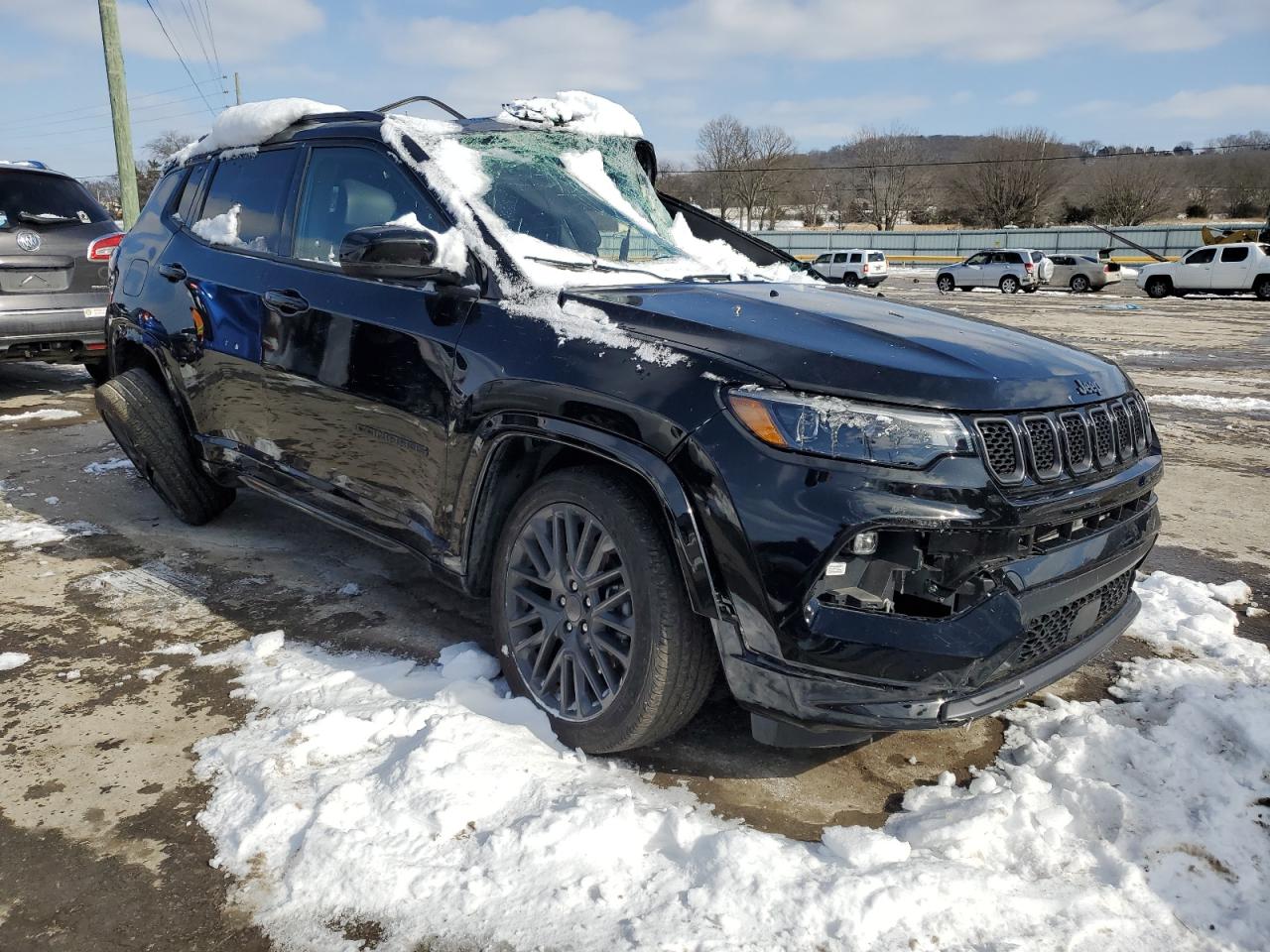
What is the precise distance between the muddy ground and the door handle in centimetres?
120

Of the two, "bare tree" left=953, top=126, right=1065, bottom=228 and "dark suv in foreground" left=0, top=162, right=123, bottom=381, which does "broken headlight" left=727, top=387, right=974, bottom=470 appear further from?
"bare tree" left=953, top=126, right=1065, bottom=228

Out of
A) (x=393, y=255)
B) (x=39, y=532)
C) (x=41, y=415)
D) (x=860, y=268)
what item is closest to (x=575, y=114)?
(x=393, y=255)

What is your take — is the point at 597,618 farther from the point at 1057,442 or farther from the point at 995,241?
the point at 995,241

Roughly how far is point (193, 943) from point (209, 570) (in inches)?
97.9

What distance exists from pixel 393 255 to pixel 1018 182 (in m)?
84.6

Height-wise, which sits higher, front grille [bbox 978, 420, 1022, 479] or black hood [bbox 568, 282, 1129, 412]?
black hood [bbox 568, 282, 1129, 412]

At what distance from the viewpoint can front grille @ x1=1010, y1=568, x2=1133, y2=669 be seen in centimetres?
236

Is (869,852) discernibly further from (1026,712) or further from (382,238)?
(382,238)

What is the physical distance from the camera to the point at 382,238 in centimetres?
284

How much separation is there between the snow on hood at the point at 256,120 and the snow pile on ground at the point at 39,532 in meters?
1.98

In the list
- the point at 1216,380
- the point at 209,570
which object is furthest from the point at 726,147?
the point at 209,570

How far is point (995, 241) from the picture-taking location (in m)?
56.4

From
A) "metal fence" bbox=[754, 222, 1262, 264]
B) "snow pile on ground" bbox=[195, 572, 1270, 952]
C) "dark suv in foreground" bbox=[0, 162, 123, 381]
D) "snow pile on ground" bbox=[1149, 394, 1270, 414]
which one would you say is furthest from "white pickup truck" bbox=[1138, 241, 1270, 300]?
"snow pile on ground" bbox=[195, 572, 1270, 952]

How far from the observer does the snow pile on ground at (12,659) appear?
331 centimetres
